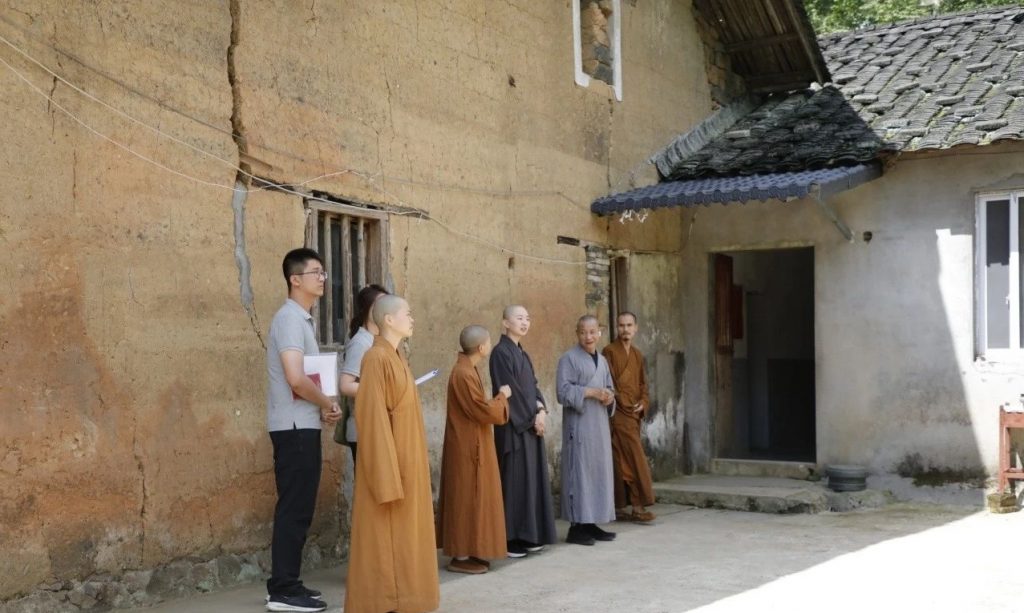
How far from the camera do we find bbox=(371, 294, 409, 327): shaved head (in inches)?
229

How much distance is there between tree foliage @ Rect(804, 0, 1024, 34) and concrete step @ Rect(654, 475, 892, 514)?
11474mm

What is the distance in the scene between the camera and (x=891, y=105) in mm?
11125

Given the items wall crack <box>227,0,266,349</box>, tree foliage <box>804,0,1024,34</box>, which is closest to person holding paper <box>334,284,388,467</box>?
wall crack <box>227,0,266,349</box>

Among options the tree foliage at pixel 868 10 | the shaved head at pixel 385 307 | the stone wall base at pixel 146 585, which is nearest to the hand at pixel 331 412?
the shaved head at pixel 385 307

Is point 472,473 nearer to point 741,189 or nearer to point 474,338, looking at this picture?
point 474,338

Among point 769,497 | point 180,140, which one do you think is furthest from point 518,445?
point 769,497

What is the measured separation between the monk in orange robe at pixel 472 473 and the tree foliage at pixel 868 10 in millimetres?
14708

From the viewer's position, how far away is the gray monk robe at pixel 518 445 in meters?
7.68

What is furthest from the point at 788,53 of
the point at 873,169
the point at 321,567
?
the point at 321,567

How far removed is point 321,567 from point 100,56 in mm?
3399

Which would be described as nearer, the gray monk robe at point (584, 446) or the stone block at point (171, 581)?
the stone block at point (171, 581)

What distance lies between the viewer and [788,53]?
12.3 meters

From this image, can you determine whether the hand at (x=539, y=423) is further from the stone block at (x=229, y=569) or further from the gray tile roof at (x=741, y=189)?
the gray tile roof at (x=741, y=189)

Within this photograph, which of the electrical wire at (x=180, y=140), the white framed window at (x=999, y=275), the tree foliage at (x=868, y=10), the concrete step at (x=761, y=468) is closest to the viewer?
the electrical wire at (x=180, y=140)
